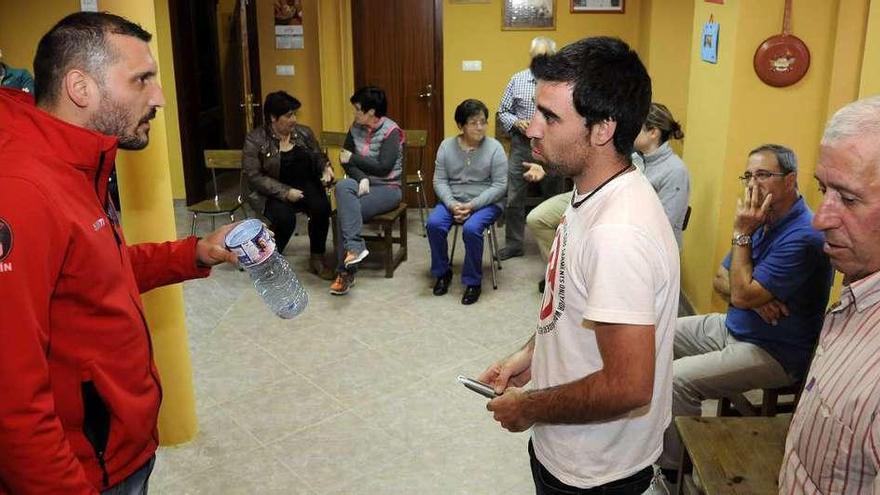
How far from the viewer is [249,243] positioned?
1.93 meters

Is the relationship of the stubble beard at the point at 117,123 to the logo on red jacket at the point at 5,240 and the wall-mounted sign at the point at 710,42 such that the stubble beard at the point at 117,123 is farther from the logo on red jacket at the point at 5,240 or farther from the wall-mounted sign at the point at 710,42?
the wall-mounted sign at the point at 710,42

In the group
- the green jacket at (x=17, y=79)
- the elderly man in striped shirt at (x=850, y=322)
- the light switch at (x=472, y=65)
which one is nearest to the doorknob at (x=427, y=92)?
the light switch at (x=472, y=65)

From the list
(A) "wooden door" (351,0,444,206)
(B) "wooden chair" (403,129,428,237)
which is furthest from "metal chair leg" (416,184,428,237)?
(A) "wooden door" (351,0,444,206)

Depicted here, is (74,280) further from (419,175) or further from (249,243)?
(419,175)

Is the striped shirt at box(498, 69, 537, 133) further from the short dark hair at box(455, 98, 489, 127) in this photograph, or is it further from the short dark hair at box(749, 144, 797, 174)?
the short dark hair at box(749, 144, 797, 174)

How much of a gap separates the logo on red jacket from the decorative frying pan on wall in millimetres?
3251

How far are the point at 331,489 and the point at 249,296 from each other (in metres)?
2.18

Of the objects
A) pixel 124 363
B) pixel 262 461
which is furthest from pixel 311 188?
pixel 124 363

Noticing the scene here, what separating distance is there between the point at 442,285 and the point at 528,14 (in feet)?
8.93

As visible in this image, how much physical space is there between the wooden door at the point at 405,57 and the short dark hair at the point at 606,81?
5223mm

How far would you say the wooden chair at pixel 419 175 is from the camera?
5.97 m

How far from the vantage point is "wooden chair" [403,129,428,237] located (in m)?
5.97

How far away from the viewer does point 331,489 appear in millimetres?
2824

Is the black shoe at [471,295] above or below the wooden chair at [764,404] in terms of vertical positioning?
below
